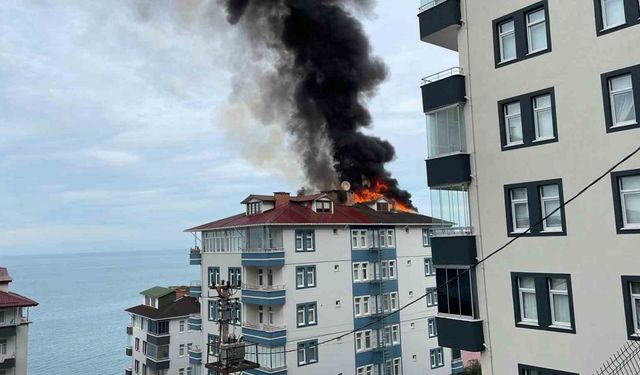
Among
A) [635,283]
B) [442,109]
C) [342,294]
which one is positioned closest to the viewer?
[635,283]

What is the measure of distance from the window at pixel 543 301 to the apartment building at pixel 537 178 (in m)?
0.03

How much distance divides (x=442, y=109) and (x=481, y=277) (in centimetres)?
595

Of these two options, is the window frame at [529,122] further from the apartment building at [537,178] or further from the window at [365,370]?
the window at [365,370]

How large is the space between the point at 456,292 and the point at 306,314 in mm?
21988

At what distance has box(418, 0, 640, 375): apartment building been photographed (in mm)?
13367

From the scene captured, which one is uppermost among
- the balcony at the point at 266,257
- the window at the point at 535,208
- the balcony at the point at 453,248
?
the window at the point at 535,208

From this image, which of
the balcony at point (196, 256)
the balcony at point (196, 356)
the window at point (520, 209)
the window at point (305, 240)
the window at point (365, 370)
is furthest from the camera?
the balcony at point (196, 256)

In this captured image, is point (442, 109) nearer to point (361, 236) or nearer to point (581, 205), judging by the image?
point (581, 205)

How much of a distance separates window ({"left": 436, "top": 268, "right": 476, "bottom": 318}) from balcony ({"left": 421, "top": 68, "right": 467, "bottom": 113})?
229 inches

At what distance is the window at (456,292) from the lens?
16.5m

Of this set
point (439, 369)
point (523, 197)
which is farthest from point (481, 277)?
point (439, 369)

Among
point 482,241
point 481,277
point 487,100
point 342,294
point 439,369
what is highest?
point 487,100

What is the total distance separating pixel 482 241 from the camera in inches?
645

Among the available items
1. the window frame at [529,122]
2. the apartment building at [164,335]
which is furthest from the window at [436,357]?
the window frame at [529,122]
